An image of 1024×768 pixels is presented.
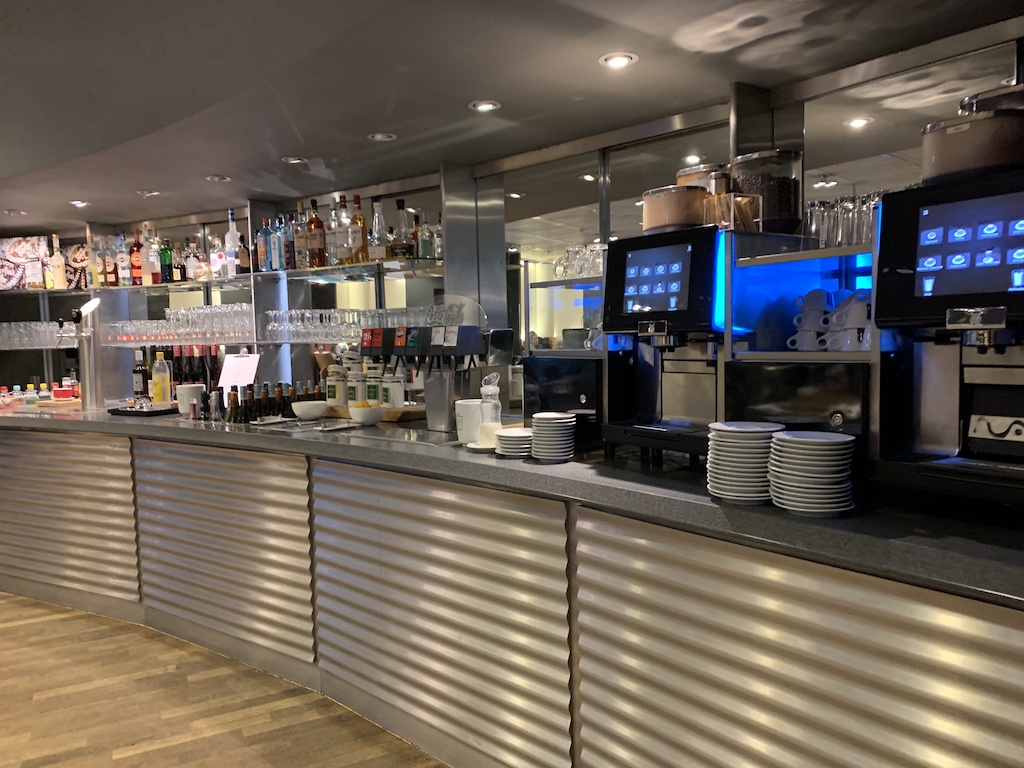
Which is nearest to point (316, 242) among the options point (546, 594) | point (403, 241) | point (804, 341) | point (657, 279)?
point (403, 241)

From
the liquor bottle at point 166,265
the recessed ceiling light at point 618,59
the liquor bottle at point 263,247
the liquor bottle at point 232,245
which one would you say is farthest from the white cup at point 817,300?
the liquor bottle at point 166,265

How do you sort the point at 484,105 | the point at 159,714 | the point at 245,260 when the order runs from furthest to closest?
the point at 245,260 < the point at 484,105 < the point at 159,714

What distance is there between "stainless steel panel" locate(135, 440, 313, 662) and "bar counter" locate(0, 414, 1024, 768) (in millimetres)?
11

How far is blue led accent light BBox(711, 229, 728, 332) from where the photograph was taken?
6.78ft

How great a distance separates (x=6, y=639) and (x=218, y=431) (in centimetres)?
169

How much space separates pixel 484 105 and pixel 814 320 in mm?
1713

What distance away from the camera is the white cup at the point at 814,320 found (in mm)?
2102

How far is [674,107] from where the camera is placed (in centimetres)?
322

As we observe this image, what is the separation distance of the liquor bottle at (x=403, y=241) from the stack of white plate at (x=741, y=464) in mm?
2739

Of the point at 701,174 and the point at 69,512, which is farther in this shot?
the point at 69,512

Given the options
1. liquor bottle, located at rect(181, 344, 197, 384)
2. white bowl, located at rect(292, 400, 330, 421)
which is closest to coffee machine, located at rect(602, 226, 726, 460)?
white bowl, located at rect(292, 400, 330, 421)

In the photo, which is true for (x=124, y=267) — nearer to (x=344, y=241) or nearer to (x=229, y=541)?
(x=344, y=241)

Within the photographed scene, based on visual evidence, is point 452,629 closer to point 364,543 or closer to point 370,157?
point 364,543

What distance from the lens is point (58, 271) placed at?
5957mm
